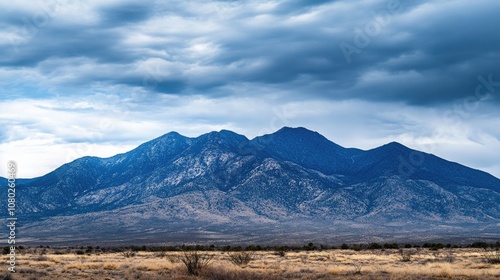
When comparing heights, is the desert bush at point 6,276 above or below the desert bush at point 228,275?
above

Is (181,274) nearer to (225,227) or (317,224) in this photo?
(225,227)

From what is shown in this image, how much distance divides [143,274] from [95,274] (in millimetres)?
2961

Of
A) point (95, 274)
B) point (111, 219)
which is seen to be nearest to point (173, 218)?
point (111, 219)

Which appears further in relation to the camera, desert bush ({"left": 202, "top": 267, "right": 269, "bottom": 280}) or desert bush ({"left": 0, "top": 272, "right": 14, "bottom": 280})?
desert bush ({"left": 202, "top": 267, "right": 269, "bottom": 280})

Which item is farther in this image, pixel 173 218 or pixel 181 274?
pixel 173 218

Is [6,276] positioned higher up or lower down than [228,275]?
higher up

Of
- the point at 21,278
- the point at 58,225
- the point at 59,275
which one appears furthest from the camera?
the point at 58,225

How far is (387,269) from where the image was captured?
3453 centimetres

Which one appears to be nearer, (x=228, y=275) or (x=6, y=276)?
(x=6, y=276)

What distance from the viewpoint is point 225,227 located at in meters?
177

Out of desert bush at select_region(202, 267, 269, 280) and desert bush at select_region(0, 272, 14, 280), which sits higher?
desert bush at select_region(0, 272, 14, 280)

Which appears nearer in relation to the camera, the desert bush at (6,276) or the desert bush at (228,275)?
the desert bush at (6,276)

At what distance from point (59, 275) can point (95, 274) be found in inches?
82.5

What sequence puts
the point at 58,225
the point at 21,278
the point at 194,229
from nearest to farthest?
the point at 21,278 → the point at 194,229 → the point at 58,225
